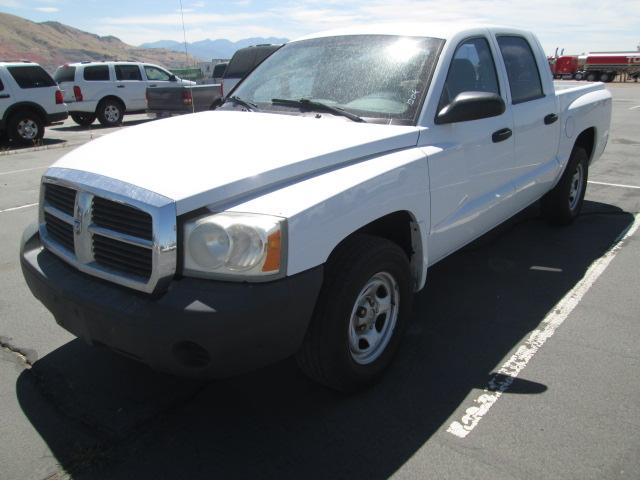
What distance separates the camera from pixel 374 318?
3076 millimetres

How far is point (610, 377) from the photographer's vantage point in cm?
318

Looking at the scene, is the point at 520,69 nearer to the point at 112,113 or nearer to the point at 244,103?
the point at 244,103

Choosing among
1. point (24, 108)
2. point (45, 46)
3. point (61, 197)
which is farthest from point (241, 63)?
point (45, 46)

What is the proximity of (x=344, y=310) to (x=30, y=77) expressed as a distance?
1374 cm

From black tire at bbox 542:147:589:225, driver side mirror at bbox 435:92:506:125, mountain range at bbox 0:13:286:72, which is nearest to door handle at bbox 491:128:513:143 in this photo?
driver side mirror at bbox 435:92:506:125

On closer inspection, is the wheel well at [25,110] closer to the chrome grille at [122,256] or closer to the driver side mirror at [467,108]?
the chrome grille at [122,256]

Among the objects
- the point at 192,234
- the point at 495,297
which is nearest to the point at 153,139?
the point at 192,234

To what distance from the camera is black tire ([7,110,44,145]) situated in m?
13.3

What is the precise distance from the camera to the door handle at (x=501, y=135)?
382 centimetres

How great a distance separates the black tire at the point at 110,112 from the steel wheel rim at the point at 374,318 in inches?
638

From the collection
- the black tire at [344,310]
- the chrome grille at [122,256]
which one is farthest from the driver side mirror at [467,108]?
the chrome grille at [122,256]

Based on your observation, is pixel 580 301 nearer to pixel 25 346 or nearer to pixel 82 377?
pixel 82 377

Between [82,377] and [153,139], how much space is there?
4.69 feet

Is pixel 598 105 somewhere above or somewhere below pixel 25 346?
above
